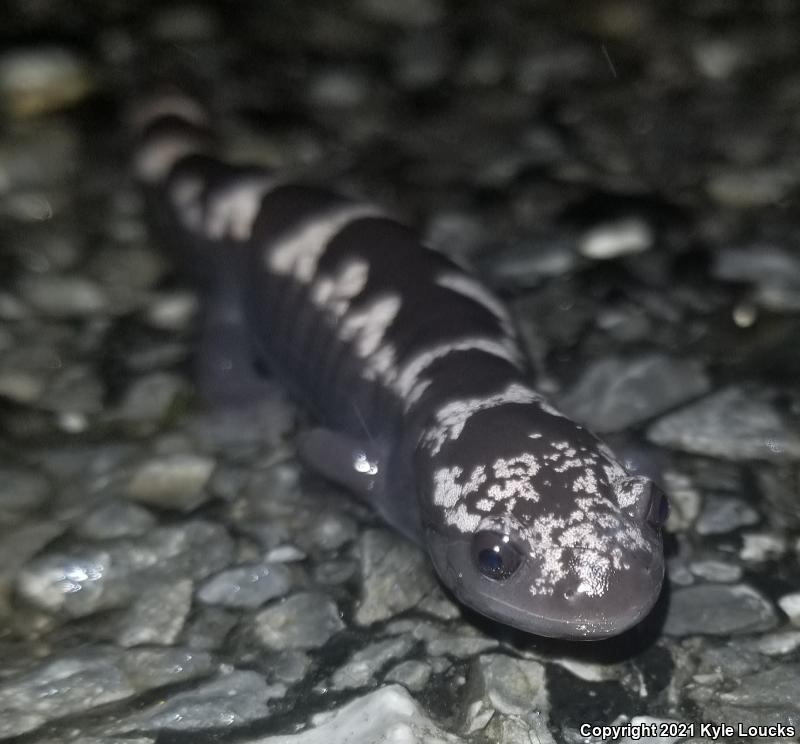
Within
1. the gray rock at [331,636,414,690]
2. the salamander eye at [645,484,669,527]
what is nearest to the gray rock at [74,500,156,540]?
the gray rock at [331,636,414,690]

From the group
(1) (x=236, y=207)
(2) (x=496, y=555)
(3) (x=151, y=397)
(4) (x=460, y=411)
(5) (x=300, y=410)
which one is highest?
(2) (x=496, y=555)

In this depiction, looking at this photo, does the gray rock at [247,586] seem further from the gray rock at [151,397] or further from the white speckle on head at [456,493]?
the gray rock at [151,397]

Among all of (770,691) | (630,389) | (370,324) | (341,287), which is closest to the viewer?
(770,691)

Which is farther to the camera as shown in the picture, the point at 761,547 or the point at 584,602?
the point at 761,547

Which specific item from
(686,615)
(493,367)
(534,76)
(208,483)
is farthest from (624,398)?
(534,76)

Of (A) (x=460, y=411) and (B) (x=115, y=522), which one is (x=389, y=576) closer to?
(A) (x=460, y=411)

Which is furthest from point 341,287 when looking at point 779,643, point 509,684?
point 779,643
